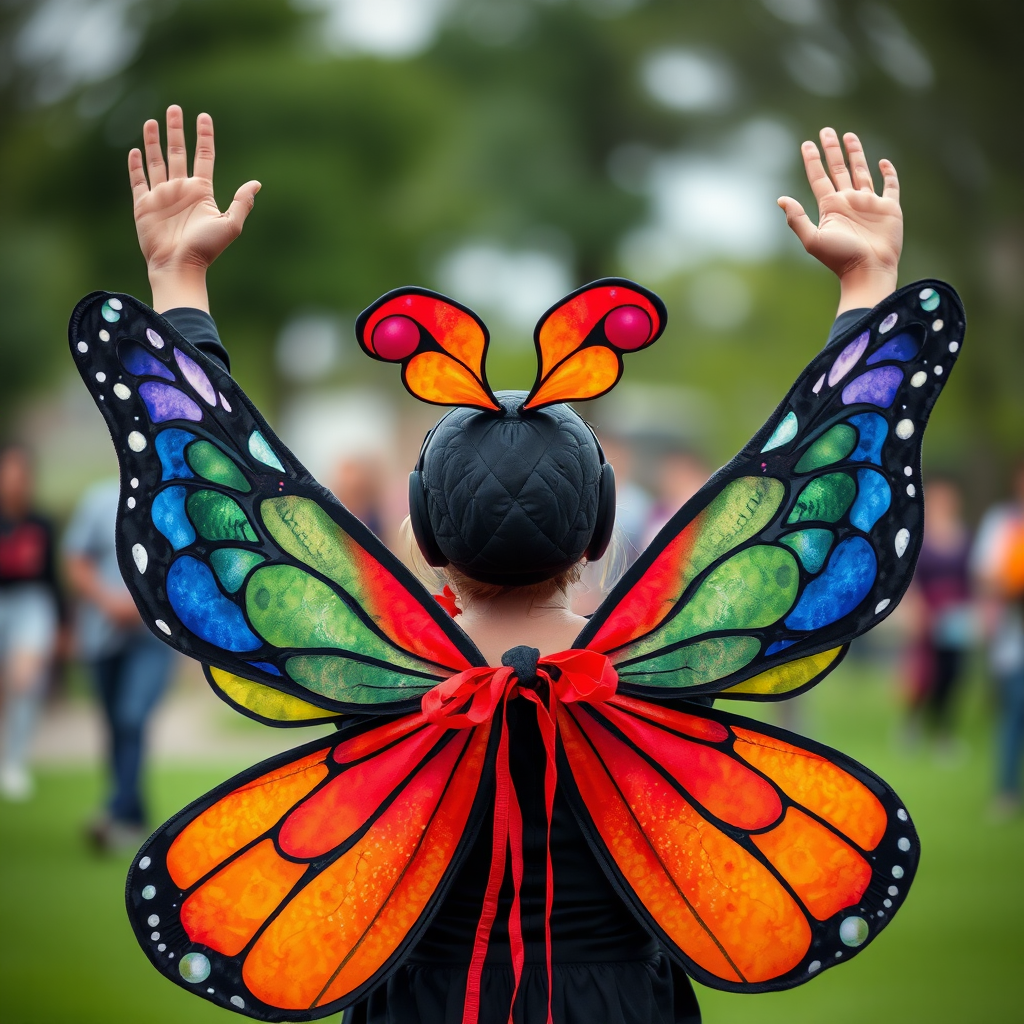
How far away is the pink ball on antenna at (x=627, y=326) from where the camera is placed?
85.7 inches

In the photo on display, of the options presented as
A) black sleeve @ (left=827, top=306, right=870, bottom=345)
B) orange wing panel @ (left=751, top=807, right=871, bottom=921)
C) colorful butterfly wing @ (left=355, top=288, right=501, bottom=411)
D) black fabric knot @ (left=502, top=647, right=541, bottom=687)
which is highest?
colorful butterfly wing @ (left=355, top=288, right=501, bottom=411)

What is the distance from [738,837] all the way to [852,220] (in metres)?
1.05

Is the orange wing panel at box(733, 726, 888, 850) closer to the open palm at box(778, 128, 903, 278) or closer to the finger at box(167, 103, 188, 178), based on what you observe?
the open palm at box(778, 128, 903, 278)

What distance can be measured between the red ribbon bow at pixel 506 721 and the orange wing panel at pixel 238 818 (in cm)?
24

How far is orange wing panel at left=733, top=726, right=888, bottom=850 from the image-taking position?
84.4 inches

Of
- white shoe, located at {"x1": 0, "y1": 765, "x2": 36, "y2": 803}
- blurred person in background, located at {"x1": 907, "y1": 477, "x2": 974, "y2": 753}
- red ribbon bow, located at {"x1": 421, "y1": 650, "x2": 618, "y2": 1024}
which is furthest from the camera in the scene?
blurred person in background, located at {"x1": 907, "y1": 477, "x2": 974, "y2": 753}

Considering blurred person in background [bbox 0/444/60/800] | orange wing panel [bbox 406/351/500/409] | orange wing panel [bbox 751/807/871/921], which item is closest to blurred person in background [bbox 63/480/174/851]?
blurred person in background [bbox 0/444/60/800]

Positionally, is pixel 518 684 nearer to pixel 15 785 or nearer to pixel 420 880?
pixel 420 880

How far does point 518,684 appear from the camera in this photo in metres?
2.14

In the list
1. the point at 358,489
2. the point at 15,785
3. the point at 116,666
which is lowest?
the point at 116,666

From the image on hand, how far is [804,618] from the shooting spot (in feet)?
7.06

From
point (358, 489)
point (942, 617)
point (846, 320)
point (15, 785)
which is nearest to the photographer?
point (846, 320)

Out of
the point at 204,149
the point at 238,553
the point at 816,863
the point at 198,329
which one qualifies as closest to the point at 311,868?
the point at 238,553

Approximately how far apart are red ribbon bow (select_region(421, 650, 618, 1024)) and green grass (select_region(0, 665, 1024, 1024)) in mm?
2775
